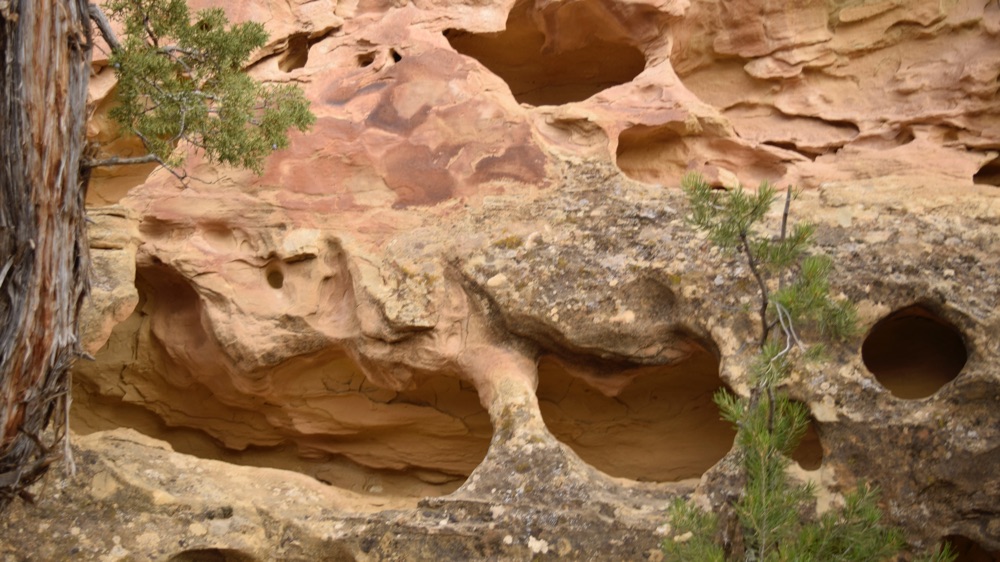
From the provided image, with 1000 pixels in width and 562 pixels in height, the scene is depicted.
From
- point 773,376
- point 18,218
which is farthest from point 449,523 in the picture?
point 18,218

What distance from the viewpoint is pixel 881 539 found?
4.38m

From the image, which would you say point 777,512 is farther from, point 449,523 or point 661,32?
point 661,32

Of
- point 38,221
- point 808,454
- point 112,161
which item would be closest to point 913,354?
point 808,454

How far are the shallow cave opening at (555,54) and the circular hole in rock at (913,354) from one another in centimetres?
263

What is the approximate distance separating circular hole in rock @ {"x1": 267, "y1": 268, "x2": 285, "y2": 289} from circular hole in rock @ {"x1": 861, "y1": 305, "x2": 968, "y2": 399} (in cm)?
304

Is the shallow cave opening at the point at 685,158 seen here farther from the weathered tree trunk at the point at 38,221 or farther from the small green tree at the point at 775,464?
the weathered tree trunk at the point at 38,221

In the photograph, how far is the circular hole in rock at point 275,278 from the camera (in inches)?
247

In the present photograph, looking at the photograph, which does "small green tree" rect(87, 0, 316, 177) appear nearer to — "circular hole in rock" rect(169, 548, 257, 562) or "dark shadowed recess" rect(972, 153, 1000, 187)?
"circular hole in rock" rect(169, 548, 257, 562)

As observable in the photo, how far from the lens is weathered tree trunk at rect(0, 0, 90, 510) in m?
4.45

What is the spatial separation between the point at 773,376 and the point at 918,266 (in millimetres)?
1427

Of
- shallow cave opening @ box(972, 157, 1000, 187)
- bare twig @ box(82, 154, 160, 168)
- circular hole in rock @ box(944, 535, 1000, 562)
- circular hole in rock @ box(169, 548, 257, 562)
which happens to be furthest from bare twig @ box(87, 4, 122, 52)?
shallow cave opening @ box(972, 157, 1000, 187)

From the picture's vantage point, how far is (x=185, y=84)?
5.50 meters

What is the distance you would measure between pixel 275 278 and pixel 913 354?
10.9 feet

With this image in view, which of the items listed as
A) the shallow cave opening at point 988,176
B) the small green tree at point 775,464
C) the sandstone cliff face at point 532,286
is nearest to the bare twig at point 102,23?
the sandstone cliff face at point 532,286
